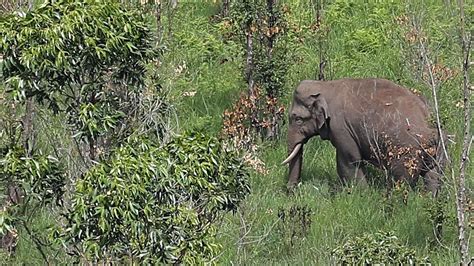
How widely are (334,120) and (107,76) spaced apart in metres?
6.12

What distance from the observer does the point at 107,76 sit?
6.83 meters

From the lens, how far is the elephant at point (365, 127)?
11.6 meters

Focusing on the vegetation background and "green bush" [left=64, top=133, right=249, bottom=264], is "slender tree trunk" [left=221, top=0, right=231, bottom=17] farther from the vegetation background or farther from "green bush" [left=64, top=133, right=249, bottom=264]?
"green bush" [left=64, top=133, right=249, bottom=264]

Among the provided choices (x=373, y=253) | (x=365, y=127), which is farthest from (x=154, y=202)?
(x=365, y=127)

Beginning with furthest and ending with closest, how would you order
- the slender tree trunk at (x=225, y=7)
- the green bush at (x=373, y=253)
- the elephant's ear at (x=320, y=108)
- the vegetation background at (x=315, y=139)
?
the slender tree trunk at (x=225, y=7) < the elephant's ear at (x=320, y=108) < the vegetation background at (x=315, y=139) < the green bush at (x=373, y=253)

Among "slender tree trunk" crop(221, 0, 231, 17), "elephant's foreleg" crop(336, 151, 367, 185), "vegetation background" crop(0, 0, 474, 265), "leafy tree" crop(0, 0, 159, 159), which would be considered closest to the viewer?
"leafy tree" crop(0, 0, 159, 159)

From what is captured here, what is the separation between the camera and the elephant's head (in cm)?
1262

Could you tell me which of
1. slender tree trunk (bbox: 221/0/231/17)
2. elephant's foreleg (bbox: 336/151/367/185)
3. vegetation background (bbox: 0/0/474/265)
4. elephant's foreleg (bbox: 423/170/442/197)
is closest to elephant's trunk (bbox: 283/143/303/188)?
vegetation background (bbox: 0/0/474/265)

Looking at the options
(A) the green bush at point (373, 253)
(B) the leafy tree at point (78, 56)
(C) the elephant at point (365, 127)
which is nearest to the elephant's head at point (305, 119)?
(C) the elephant at point (365, 127)

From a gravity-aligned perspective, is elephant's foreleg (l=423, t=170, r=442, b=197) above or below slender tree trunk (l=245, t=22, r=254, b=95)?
below

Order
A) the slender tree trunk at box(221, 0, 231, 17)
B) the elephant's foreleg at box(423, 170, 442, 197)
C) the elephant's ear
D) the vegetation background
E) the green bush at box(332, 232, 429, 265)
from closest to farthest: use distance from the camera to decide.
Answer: the green bush at box(332, 232, 429, 265)
the vegetation background
the elephant's foreleg at box(423, 170, 442, 197)
the elephant's ear
the slender tree trunk at box(221, 0, 231, 17)

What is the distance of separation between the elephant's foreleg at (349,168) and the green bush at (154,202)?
5.59 metres

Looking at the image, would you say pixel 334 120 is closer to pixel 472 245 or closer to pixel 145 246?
pixel 472 245

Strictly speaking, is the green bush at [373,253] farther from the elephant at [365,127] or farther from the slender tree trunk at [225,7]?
the slender tree trunk at [225,7]
